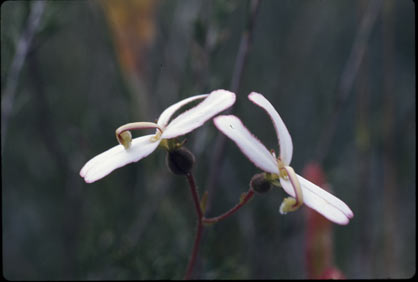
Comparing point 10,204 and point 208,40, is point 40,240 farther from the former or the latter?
point 208,40

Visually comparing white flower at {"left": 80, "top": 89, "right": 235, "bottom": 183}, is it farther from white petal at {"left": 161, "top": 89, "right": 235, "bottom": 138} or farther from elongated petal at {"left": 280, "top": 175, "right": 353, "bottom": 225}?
elongated petal at {"left": 280, "top": 175, "right": 353, "bottom": 225}

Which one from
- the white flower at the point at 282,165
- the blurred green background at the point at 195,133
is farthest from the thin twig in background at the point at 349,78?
the white flower at the point at 282,165

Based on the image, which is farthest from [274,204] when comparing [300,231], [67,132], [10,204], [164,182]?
[10,204]

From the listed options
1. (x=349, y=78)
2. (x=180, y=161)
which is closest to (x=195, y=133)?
(x=349, y=78)

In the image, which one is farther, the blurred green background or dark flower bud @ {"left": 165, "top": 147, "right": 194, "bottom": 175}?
the blurred green background

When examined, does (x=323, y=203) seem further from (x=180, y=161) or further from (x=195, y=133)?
(x=195, y=133)

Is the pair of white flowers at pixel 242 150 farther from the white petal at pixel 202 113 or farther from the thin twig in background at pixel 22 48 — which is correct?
the thin twig in background at pixel 22 48

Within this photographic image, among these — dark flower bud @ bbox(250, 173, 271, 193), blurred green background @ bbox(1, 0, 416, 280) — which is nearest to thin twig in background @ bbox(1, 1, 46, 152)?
blurred green background @ bbox(1, 0, 416, 280)
